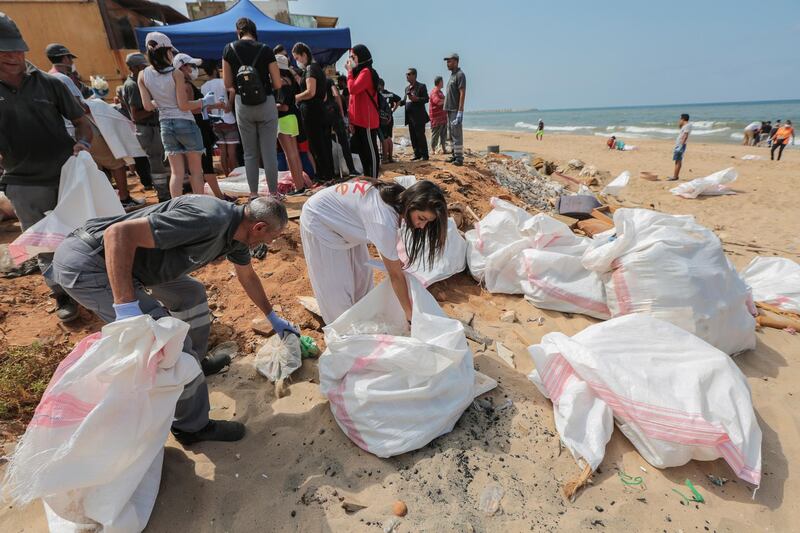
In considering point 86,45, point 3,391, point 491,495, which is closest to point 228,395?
point 3,391

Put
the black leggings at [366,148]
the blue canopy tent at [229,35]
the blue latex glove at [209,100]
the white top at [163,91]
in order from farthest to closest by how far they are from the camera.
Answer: the blue canopy tent at [229,35]
the black leggings at [366,148]
the blue latex glove at [209,100]
the white top at [163,91]

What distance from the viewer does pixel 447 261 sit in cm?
315

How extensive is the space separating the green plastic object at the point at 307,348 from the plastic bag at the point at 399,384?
45 cm

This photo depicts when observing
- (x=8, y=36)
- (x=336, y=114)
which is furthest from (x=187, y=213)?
(x=336, y=114)

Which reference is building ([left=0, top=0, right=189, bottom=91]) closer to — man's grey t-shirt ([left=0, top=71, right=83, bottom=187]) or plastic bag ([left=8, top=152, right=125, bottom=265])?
man's grey t-shirt ([left=0, top=71, right=83, bottom=187])

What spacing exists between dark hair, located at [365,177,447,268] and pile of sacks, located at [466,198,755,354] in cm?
129

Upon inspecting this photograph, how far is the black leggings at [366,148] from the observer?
4804 mm

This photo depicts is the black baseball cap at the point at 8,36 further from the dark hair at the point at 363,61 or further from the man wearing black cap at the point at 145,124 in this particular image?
the dark hair at the point at 363,61

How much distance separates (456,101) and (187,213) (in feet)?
18.1

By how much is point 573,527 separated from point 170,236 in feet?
5.88

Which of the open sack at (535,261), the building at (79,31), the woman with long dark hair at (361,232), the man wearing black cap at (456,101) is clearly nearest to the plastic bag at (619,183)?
the man wearing black cap at (456,101)

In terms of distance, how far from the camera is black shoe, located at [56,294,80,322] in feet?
7.71

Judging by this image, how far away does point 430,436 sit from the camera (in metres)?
1.63

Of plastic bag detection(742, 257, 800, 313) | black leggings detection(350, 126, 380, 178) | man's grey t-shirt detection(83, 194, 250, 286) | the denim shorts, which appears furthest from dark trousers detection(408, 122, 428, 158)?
man's grey t-shirt detection(83, 194, 250, 286)
